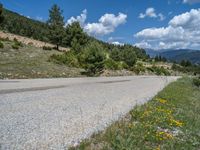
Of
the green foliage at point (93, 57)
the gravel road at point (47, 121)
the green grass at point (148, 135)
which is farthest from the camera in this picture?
the green foliage at point (93, 57)

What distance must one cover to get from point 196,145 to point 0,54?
31.6 metres

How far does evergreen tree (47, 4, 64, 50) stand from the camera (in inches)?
2134

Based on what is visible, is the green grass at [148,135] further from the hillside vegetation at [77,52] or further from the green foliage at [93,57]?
the green foliage at [93,57]

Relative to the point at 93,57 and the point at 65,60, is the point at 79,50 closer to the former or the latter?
the point at 65,60

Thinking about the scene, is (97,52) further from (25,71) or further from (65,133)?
(65,133)

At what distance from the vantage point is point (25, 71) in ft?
91.9

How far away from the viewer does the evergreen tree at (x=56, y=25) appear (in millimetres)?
54203

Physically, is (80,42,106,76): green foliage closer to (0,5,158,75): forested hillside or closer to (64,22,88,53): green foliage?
(0,5,158,75): forested hillside

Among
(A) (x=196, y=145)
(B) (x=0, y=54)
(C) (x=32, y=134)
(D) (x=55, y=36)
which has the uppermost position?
(D) (x=55, y=36)

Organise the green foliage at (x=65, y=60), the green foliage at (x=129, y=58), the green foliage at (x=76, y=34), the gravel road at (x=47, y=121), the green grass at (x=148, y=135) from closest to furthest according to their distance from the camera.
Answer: the gravel road at (x=47, y=121)
the green grass at (x=148, y=135)
the green foliage at (x=65, y=60)
the green foliage at (x=76, y=34)
the green foliage at (x=129, y=58)

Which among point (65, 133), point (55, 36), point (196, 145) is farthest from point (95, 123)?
point (55, 36)

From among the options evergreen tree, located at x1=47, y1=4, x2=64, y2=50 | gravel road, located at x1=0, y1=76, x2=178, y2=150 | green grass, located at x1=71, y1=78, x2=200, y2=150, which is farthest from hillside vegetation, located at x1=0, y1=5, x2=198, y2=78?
green grass, located at x1=71, y1=78, x2=200, y2=150

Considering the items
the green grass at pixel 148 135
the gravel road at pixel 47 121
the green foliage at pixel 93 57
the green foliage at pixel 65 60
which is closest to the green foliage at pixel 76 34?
the green foliage at pixel 65 60

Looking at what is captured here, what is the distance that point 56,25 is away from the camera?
55.1 metres
